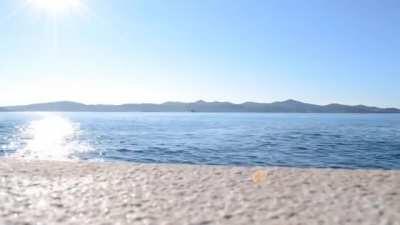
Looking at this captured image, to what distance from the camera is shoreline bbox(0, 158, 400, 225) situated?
891 centimetres

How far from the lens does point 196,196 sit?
1099 centimetres

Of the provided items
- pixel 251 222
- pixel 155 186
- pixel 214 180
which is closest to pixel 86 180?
pixel 155 186

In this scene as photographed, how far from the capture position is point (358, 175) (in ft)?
45.7

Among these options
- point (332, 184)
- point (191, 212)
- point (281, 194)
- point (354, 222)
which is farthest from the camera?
point (332, 184)

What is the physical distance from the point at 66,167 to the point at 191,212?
27.9 ft

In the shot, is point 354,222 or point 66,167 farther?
point 66,167

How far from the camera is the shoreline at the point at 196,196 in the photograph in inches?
351

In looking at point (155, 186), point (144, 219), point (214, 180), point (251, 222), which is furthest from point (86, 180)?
point (251, 222)

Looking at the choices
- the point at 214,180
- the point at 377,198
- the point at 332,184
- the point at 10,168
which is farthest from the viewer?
the point at 10,168

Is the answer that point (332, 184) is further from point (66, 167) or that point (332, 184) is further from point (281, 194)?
point (66, 167)

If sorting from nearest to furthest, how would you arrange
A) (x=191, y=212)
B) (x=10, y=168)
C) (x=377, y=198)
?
(x=191, y=212)
(x=377, y=198)
(x=10, y=168)

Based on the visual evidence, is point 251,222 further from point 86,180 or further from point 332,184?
point 86,180

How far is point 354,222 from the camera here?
845 centimetres

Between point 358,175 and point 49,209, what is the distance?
9136 millimetres
